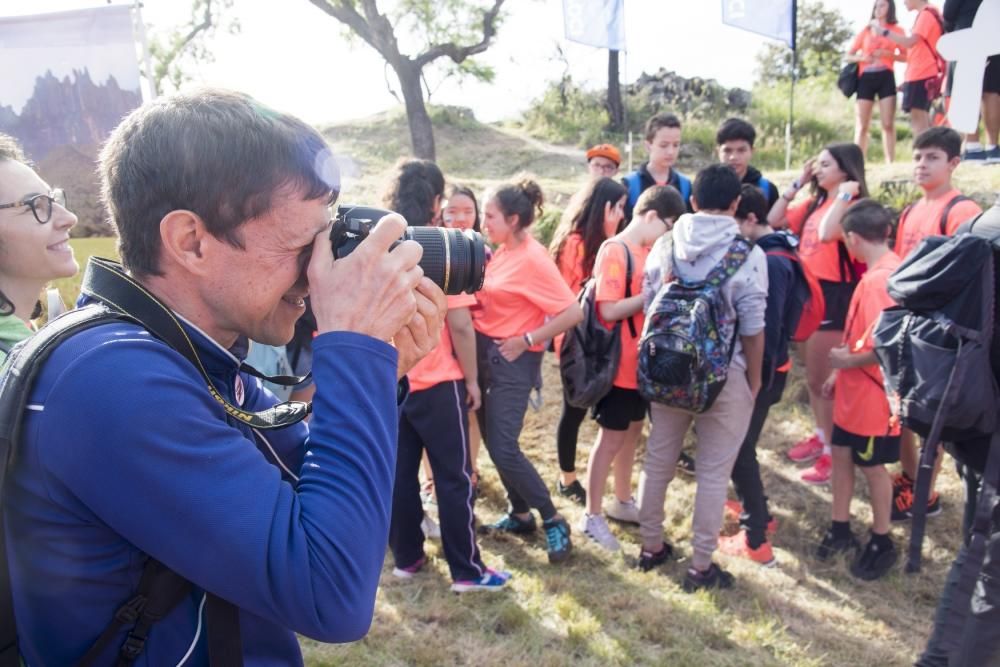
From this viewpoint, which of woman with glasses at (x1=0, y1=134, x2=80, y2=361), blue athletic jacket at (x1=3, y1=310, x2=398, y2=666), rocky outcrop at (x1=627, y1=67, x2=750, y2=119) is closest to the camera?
blue athletic jacket at (x1=3, y1=310, x2=398, y2=666)

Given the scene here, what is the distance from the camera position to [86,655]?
961 mm

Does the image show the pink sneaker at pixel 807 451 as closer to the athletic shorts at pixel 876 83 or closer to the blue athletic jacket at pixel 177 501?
the athletic shorts at pixel 876 83

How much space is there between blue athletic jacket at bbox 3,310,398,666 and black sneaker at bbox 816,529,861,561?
137 inches

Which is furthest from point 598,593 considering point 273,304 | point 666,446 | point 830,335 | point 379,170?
point 379,170

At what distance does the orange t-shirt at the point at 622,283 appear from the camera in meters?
3.65

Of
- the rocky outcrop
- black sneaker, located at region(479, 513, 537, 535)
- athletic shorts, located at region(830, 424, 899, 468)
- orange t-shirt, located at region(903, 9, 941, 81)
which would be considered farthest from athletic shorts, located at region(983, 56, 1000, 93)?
the rocky outcrop

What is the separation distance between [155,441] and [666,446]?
2.97 m

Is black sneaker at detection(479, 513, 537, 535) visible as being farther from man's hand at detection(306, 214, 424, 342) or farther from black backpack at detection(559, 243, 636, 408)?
man's hand at detection(306, 214, 424, 342)

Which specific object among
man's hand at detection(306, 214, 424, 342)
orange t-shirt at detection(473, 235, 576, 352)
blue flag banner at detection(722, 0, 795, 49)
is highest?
blue flag banner at detection(722, 0, 795, 49)

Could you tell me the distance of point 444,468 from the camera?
3381mm

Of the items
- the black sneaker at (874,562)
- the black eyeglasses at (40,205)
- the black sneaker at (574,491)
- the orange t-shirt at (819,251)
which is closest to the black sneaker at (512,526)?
the black sneaker at (574,491)

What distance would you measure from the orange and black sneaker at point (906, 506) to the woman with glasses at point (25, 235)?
4.18 metres

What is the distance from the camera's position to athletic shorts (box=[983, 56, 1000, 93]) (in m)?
6.58

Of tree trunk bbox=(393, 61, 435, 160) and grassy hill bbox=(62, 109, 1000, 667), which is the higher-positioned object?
tree trunk bbox=(393, 61, 435, 160)
